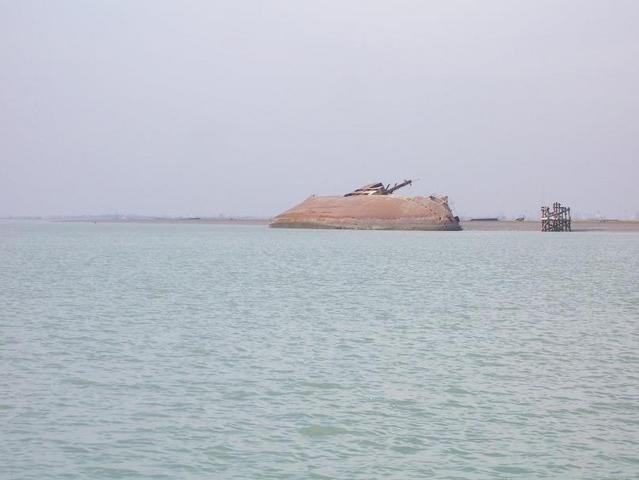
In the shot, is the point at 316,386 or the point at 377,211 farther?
the point at 377,211

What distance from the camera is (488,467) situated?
356 inches

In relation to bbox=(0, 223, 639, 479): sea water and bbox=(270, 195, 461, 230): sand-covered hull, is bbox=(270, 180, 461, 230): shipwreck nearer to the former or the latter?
bbox=(270, 195, 461, 230): sand-covered hull

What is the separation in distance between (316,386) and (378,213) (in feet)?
316

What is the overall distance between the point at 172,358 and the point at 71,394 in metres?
3.05

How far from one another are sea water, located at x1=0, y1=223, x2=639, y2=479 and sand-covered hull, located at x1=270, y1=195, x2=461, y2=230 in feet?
254

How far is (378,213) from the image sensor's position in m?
108

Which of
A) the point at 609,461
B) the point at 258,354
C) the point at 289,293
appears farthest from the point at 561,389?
the point at 289,293

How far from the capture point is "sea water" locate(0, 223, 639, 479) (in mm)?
9250

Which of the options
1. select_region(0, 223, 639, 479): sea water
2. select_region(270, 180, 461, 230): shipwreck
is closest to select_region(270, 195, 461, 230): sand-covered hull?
select_region(270, 180, 461, 230): shipwreck

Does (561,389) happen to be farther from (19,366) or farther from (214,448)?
(19,366)

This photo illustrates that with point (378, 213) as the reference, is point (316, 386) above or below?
below

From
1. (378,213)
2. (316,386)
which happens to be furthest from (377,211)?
(316,386)

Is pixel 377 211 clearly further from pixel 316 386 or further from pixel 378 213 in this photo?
pixel 316 386

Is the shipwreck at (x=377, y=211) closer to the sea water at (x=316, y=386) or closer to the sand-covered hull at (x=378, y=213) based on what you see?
the sand-covered hull at (x=378, y=213)
